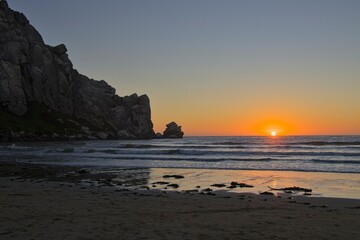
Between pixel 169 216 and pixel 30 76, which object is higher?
pixel 30 76

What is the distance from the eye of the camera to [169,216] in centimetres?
1269

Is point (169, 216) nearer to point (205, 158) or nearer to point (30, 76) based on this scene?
point (205, 158)

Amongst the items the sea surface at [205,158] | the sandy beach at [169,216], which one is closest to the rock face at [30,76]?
the sea surface at [205,158]

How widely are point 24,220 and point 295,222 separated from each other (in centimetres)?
849

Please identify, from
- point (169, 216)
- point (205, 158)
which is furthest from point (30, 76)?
point (169, 216)

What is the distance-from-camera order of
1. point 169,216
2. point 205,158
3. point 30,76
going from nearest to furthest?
point 169,216
point 205,158
point 30,76

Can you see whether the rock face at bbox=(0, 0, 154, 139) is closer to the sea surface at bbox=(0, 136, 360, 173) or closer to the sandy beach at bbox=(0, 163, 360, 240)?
the sea surface at bbox=(0, 136, 360, 173)

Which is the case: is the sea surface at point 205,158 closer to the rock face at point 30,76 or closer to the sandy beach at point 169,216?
the sandy beach at point 169,216

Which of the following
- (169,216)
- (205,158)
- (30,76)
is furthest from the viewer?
(30,76)

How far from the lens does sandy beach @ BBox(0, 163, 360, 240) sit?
1017cm

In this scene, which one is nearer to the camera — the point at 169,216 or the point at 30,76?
the point at 169,216

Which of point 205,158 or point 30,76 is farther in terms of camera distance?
point 30,76

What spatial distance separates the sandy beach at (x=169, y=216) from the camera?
1017cm

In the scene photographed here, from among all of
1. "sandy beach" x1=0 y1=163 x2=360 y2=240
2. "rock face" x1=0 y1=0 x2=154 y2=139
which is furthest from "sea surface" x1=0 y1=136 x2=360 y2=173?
"rock face" x1=0 y1=0 x2=154 y2=139
